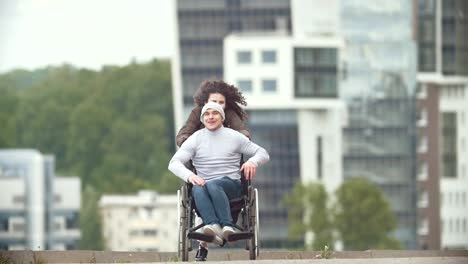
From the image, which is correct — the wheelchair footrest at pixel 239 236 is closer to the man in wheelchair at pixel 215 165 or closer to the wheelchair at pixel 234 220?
the wheelchair at pixel 234 220

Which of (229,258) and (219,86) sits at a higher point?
(219,86)

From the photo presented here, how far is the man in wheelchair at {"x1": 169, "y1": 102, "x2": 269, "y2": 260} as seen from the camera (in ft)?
96.2

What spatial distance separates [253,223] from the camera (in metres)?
29.4

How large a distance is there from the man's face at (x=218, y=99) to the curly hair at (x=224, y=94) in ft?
0.21

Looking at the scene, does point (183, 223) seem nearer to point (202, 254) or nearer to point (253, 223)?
point (202, 254)

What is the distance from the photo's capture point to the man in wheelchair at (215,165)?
96.2ft

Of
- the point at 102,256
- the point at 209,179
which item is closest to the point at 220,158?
the point at 209,179

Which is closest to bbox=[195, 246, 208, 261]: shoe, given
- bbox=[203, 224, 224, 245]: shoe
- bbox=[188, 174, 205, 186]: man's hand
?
bbox=[203, 224, 224, 245]: shoe

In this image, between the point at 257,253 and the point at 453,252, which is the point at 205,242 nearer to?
the point at 257,253

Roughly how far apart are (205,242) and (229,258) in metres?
3.13

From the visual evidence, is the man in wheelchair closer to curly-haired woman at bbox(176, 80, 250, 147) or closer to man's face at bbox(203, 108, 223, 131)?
man's face at bbox(203, 108, 223, 131)

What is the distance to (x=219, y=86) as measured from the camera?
30.8 m

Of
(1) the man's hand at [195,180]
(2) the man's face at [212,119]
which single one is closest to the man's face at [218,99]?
(2) the man's face at [212,119]

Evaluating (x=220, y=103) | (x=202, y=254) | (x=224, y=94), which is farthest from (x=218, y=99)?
(x=202, y=254)
